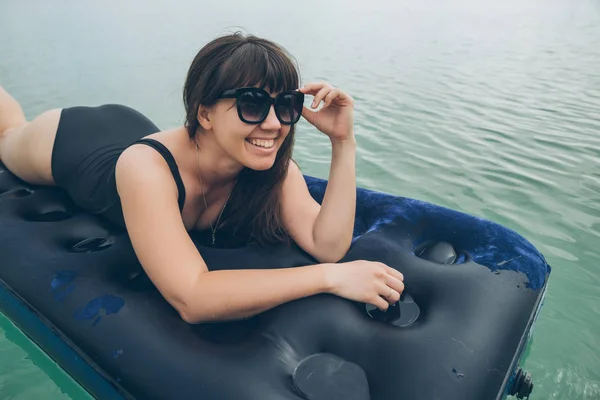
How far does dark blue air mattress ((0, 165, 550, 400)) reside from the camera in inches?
55.1

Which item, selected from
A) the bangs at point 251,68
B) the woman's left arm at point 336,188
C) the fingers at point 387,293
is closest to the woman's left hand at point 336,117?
the woman's left arm at point 336,188

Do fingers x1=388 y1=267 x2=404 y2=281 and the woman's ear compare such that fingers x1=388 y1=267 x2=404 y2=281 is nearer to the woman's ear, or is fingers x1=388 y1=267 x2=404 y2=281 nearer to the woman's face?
the woman's face

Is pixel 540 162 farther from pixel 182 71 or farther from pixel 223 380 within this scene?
pixel 182 71

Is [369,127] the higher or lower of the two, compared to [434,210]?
lower

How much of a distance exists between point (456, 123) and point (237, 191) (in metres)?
4.71

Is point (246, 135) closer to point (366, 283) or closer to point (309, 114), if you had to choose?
point (309, 114)

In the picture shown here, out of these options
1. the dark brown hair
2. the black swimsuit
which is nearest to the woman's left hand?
the dark brown hair

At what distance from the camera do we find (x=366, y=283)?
5.33 ft

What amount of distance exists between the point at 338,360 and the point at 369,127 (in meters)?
4.75

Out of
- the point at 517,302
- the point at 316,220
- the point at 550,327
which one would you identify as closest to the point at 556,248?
the point at 550,327

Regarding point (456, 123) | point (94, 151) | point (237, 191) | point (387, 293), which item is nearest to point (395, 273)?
point (387, 293)

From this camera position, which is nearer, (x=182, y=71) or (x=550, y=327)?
(x=550, y=327)

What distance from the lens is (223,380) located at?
4.45ft

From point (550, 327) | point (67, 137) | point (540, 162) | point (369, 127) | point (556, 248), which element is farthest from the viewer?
point (369, 127)
